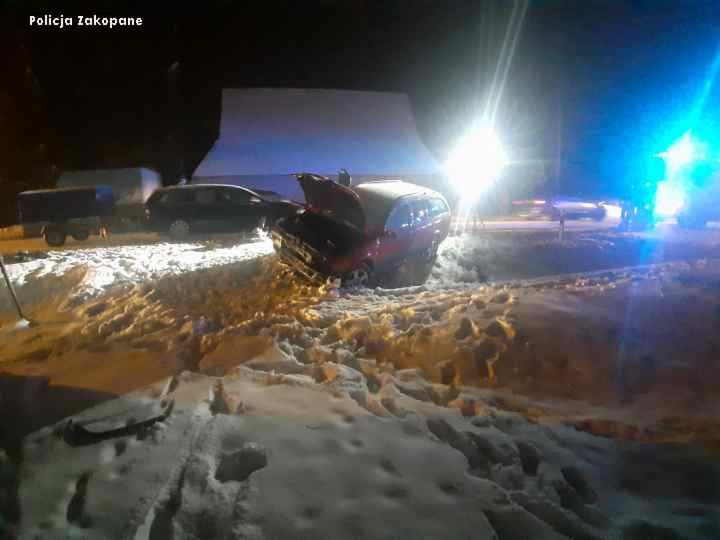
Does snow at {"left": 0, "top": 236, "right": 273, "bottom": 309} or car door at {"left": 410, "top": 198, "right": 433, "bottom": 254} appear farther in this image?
car door at {"left": 410, "top": 198, "right": 433, "bottom": 254}

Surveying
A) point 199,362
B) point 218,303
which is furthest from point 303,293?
point 199,362

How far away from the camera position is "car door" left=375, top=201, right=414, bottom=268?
7836 millimetres

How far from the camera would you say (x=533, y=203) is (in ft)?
60.4

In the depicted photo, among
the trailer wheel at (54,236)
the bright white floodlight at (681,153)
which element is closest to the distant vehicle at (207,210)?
the trailer wheel at (54,236)

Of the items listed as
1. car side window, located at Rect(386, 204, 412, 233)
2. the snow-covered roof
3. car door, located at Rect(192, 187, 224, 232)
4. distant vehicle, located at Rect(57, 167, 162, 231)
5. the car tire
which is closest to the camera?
car side window, located at Rect(386, 204, 412, 233)

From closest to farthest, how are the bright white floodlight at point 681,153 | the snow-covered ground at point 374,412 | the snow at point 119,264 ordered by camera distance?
the snow-covered ground at point 374,412
the snow at point 119,264
the bright white floodlight at point 681,153

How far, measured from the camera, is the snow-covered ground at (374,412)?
2617mm

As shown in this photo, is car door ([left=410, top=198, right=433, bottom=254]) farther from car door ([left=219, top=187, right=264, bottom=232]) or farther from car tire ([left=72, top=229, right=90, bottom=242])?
car tire ([left=72, top=229, right=90, bottom=242])

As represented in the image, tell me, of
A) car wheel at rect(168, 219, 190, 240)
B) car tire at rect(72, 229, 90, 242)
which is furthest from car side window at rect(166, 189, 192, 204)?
car tire at rect(72, 229, 90, 242)

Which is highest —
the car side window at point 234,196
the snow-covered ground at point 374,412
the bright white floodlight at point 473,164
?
the bright white floodlight at point 473,164

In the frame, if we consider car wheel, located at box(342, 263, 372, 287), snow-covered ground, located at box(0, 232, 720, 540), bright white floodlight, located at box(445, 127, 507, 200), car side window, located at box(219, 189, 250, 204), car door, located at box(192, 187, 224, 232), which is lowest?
snow-covered ground, located at box(0, 232, 720, 540)

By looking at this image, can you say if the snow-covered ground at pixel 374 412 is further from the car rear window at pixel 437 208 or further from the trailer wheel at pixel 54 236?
the trailer wheel at pixel 54 236

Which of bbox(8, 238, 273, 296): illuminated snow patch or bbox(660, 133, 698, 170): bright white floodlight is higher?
bbox(660, 133, 698, 170): bright white floodlight

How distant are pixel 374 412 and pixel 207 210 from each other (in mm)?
10585
